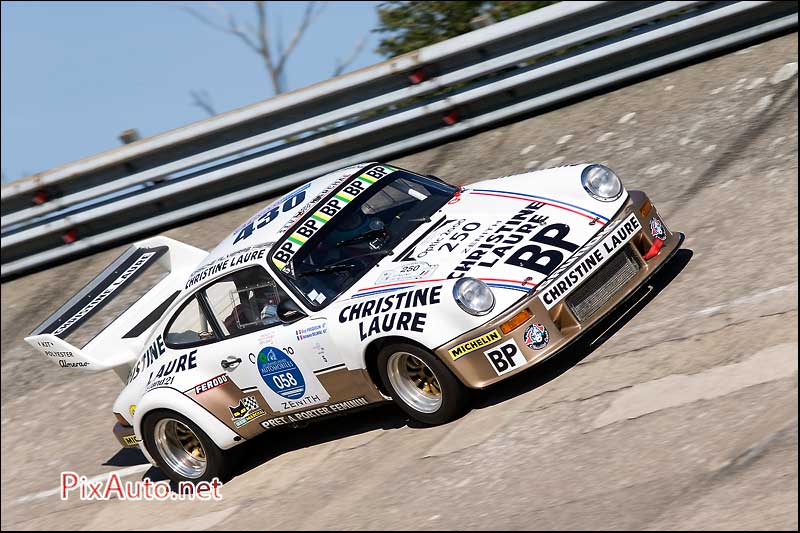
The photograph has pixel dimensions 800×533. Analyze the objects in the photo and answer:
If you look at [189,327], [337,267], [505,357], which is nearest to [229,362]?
[189,327]

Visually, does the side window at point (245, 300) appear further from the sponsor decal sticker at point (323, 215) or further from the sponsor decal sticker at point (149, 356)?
the sponsor decal sticker at point (149, 356)

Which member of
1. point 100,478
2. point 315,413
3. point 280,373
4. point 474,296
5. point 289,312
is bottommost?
point 100,478

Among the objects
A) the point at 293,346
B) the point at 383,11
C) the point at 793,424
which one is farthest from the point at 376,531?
the point at 383,11

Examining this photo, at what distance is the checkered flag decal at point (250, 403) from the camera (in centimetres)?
691

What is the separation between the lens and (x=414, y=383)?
6.33m

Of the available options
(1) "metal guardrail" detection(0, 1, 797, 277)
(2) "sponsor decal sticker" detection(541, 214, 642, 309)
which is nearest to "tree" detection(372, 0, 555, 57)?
(1) "metal guardrail" detection(0, 1, 797, 277)

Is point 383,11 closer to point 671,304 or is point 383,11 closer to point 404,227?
point 404,227

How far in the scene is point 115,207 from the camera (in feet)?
38.1

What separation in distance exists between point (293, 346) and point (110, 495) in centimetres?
198

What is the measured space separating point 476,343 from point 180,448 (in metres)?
2.58

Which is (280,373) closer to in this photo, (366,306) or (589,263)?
(366,306)

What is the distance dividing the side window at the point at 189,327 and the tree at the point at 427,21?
6.81m

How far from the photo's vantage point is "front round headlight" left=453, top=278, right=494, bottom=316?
19.5ft

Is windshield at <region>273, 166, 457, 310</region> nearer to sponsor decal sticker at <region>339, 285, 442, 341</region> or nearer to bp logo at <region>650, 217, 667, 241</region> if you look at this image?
sponsor decal sticker at <region>339, 285, 442, 341</region>
